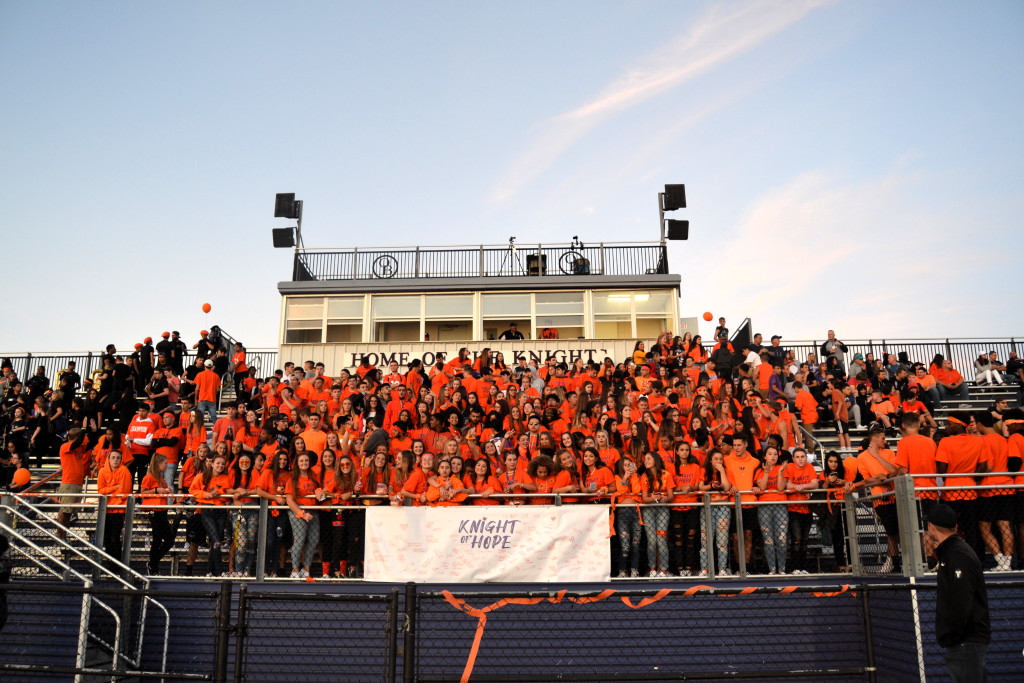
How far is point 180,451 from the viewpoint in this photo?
13.9 m

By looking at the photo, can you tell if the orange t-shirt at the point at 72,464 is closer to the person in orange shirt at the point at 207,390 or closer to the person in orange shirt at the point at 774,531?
the person in orange shirt at the point at 207,390

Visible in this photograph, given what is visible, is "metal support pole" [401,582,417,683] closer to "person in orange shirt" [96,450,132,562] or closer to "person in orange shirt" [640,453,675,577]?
"person in orange shirt" [640,453,675,577]

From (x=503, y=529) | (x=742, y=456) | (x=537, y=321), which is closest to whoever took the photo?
(x=503, y=529)

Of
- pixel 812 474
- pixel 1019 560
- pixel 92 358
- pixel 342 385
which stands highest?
pixel 92 358

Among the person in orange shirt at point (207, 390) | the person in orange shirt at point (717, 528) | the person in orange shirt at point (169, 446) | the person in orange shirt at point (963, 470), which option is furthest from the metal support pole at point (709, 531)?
the person in orange shirt at point (207, 390)

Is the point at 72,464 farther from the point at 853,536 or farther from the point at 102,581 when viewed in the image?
the point at 853,536

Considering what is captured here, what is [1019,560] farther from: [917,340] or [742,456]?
[917,340]

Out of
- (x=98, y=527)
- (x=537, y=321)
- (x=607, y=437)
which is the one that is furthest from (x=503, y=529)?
(x=537, y=321)

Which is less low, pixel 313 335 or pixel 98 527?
pixel 313 335

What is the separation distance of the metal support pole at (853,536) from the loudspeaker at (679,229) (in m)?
14.7

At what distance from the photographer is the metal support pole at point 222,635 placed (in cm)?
509

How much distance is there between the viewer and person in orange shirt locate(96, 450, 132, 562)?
10508mm

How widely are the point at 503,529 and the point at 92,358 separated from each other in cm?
1799

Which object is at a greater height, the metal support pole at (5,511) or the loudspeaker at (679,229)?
the loudspeaker at (679,229)
